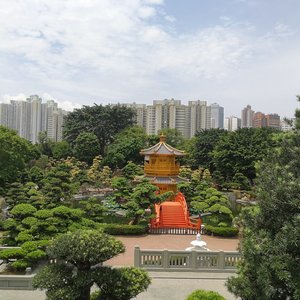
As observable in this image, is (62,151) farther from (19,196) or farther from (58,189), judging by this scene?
(19,196)

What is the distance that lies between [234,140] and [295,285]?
33.5 meters

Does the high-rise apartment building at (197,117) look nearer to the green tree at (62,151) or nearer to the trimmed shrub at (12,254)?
the green tree at (62,151)

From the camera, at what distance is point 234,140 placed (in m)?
38.2

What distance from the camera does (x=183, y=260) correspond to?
506 inches

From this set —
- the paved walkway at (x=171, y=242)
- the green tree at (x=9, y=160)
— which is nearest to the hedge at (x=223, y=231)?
the paved walkway at (x=171, y=242)

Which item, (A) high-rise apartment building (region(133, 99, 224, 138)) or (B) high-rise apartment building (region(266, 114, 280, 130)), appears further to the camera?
(B) high-rise apartment building (region(266, 114, 280, 130))

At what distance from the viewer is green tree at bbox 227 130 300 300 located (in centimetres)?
567

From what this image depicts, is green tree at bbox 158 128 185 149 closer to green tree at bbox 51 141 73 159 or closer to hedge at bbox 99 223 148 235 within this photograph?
green tree at bbox 51 141 73 159

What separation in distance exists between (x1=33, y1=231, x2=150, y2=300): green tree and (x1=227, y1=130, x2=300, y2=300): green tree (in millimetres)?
2518

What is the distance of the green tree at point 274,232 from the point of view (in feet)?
18.6

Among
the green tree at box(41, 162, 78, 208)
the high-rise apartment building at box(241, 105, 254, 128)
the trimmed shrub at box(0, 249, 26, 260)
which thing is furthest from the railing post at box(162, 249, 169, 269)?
the high-rise apartment building at box(241, 105, 254, 128)

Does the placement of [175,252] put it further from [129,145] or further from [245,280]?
Result: [129,145]

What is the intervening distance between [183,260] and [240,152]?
988 inches

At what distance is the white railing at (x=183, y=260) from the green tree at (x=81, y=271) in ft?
15.7
